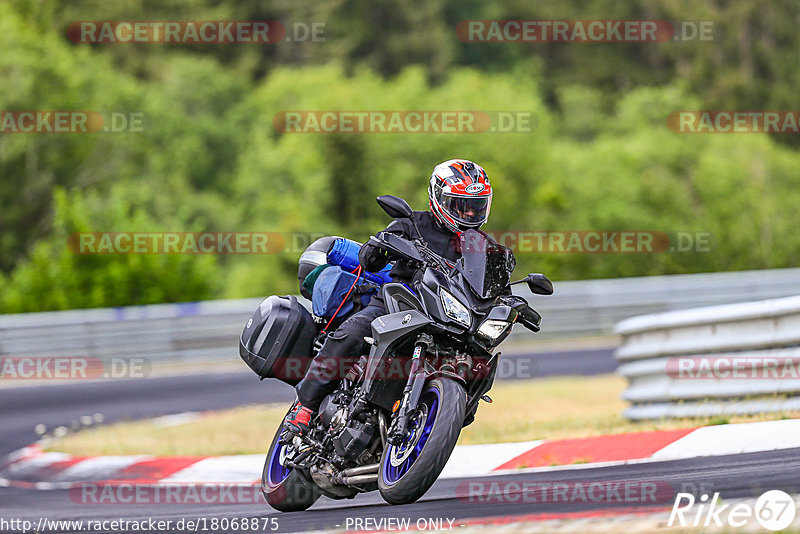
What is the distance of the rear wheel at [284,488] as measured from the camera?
24.9 feet

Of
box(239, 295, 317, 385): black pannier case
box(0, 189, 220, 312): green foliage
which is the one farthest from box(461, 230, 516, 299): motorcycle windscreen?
box(0, 189, 220, 312): green foliage

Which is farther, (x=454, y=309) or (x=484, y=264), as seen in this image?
(x=484, y=264)

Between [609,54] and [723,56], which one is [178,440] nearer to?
[723,56]

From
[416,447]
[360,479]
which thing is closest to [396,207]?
[416,447]

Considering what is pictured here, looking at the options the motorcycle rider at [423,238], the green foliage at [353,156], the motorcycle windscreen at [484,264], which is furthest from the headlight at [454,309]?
the green foliage at [353,156]

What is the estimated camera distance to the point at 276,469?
25.6 feet

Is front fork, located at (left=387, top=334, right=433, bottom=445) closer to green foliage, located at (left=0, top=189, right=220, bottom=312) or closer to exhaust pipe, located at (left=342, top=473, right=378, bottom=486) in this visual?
exhaust pipe, located at (left=342, top=473, right=378, bottom=486)

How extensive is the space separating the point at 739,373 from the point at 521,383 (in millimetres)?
7212

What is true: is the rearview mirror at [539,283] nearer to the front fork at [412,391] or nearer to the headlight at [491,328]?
the headlight at [491,328]

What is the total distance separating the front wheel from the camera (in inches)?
244

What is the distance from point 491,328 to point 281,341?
1716mm

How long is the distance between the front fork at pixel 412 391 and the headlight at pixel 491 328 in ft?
1.00

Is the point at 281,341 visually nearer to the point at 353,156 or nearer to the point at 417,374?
the point at 417,374

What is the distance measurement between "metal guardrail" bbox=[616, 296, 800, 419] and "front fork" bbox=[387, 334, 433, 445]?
3.82m
